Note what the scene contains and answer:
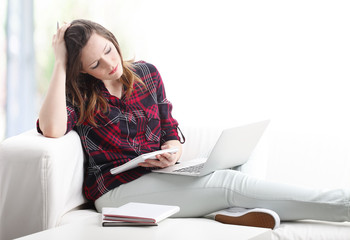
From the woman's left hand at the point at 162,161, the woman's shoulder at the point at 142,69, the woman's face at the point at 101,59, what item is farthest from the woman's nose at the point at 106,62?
the woman's left hand at the point at 162,161

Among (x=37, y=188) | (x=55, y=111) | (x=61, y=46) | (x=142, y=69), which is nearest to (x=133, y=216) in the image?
(x=37, y=188)

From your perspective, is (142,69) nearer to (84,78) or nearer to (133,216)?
(84,78)

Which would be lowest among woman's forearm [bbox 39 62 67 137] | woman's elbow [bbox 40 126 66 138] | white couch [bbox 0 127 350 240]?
white couch [bbox 0 127 350 240]

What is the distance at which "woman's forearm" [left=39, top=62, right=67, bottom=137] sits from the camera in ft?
6.22

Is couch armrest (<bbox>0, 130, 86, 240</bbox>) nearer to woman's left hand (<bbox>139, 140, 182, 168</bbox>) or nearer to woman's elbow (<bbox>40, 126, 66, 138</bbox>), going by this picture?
woman's elbow (<bbox>40, 126, 66, 138</bbox>)

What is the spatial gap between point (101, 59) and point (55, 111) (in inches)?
9.9

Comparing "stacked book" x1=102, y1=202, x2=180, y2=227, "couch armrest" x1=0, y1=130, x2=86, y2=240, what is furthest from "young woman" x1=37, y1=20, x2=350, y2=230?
"stacked book" x1=102, y1=202, x2=180, y2=227

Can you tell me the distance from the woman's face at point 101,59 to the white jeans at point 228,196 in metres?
0.41

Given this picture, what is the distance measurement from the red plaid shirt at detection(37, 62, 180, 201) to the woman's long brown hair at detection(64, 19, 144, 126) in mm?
28

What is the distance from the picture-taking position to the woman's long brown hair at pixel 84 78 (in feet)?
6.42

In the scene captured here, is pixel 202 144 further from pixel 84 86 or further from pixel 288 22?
pixel 288 22

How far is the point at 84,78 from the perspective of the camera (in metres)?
2.11

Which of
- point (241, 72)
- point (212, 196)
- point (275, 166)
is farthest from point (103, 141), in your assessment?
point (241, 72)

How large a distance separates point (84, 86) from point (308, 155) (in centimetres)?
98
